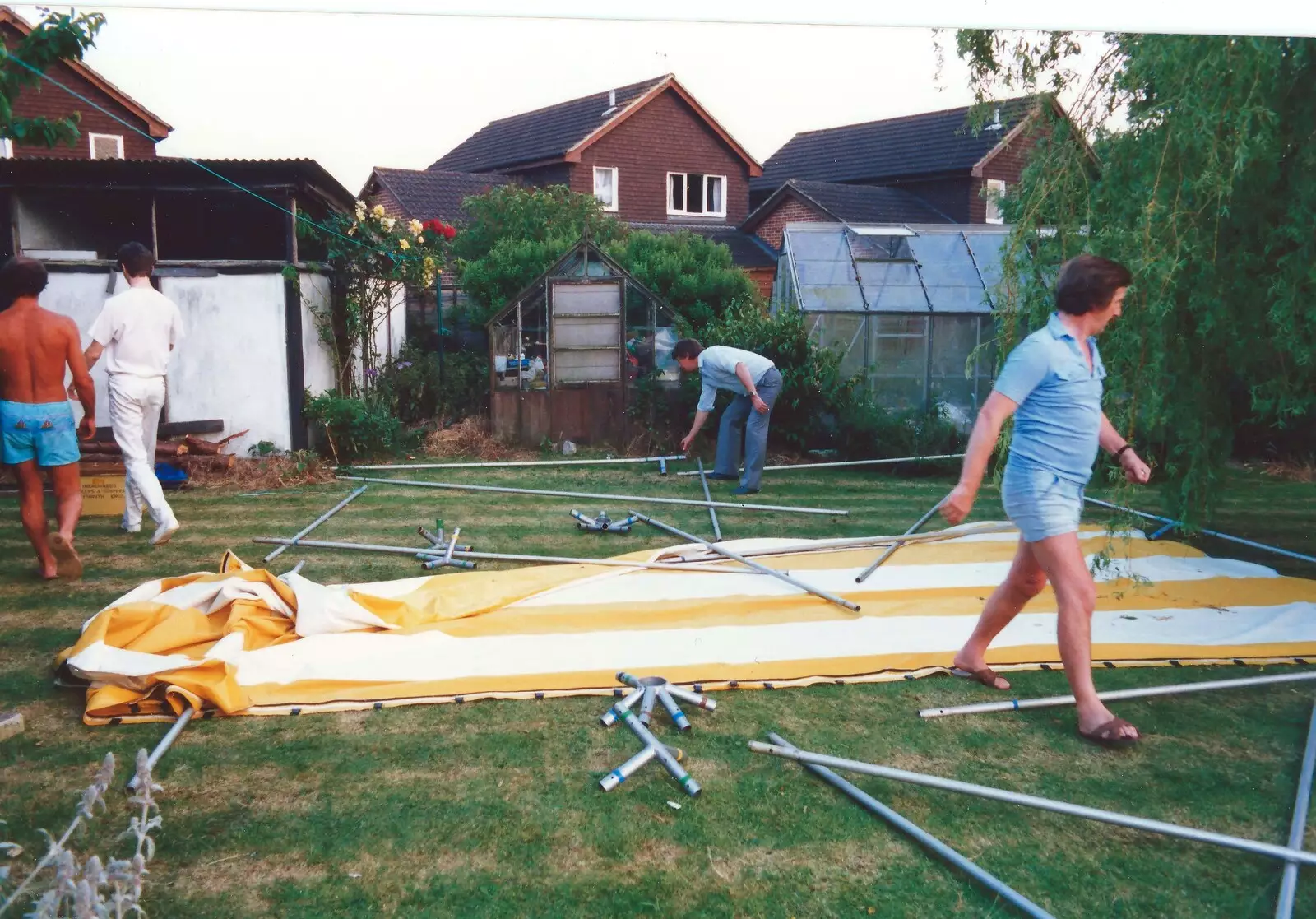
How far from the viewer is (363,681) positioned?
349 cm

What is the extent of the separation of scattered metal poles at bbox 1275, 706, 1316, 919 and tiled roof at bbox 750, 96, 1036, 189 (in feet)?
9.86

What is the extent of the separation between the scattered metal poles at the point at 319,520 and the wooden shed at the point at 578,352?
2083 millimetres

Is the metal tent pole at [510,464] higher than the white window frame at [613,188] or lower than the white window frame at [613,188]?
lower

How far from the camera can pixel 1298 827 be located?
2521mm

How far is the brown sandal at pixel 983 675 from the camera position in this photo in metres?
3.54

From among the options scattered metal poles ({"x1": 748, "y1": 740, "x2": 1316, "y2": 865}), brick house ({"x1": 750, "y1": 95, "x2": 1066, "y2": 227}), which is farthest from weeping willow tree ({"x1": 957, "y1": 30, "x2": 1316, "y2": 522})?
scattered metal poles ({"x1": 748, "y1": 740, "x2": 1316, "y2": 865})

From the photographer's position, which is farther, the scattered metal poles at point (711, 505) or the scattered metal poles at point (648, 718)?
the scattered metal poles at point (711, 505)

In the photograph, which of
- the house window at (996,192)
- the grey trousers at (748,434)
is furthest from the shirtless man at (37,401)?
the house window at (996,192)

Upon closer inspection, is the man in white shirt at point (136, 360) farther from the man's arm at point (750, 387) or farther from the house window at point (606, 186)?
the man's arm at point (750, 387)

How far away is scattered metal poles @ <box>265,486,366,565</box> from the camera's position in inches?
206

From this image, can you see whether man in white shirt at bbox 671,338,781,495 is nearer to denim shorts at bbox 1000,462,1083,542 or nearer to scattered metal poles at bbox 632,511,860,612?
scattered metal poles at bbox 632,511,860,612

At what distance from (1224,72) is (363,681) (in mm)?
3980

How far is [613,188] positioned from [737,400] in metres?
1.84

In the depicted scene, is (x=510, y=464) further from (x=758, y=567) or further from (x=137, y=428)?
(x=758, y=567)
